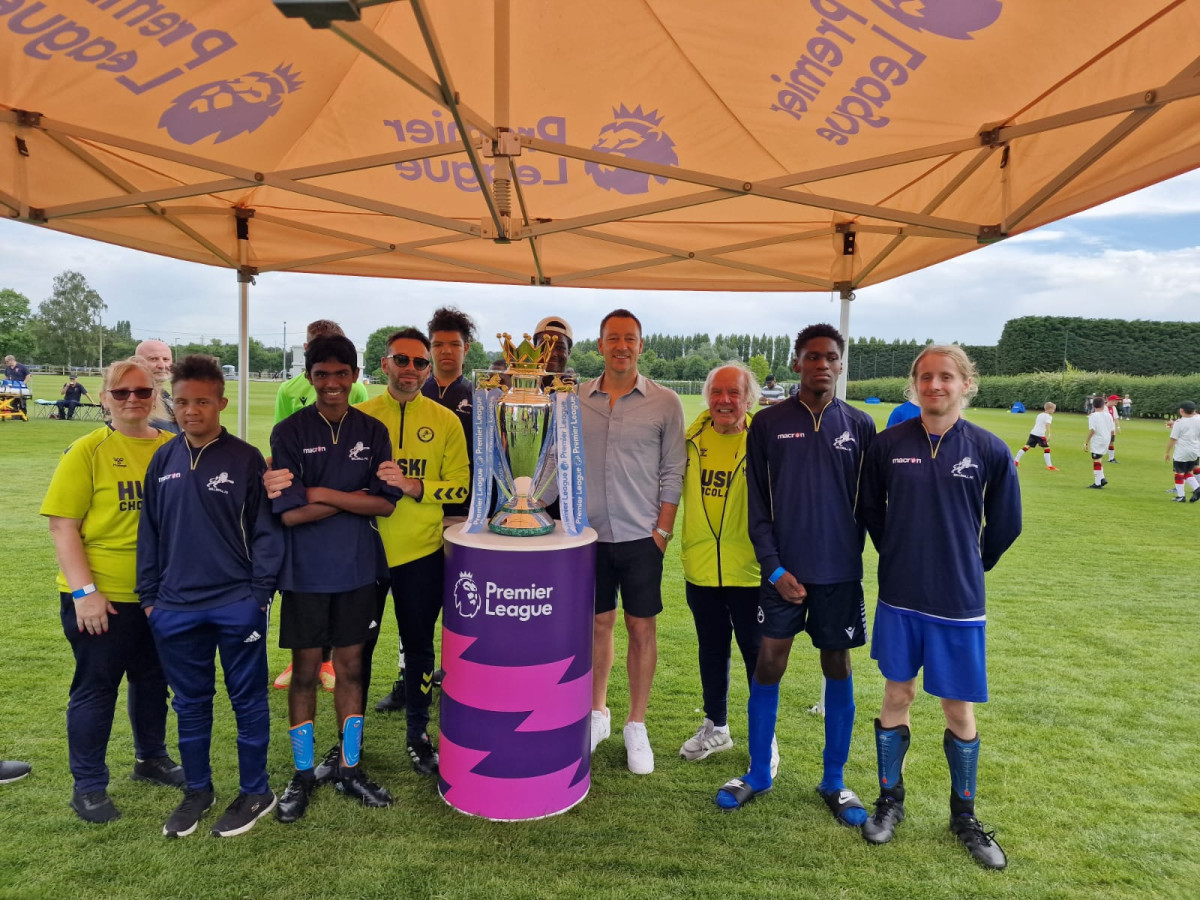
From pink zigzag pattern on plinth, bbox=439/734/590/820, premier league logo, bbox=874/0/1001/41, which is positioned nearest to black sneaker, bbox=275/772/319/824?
pink zigzag pattern on plinth, bbox=439/734/590/820

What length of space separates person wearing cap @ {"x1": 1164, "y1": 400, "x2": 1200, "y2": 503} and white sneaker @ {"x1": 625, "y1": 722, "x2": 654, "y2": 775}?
12.2 metres

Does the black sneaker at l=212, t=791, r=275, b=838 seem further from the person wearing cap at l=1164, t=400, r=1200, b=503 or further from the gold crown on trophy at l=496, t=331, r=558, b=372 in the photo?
the person wearing cap at l=1164, t=400, r=1200, b=503

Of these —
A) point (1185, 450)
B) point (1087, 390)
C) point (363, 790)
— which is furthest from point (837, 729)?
point (1087, 390)

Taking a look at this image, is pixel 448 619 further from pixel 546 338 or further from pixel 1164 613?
pixel 1164 613

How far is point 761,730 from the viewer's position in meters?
2.88

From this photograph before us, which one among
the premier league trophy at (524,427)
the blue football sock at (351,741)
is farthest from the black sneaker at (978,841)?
the blue football sock at (351,741)

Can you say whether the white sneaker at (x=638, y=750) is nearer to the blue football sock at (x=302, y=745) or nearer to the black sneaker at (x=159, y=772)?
the blue football sock at (x=302, y=745)

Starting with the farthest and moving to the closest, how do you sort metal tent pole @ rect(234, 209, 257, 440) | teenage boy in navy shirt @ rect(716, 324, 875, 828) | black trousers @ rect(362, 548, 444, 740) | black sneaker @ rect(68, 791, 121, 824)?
metal tent pole @ rect(234, 209, 257, 440), black trousers @ rect(362, 548, 444, 740), teenage boy in navy shirt @ rect(716, 324, 875, 828), black sneaker @ rect(68, 791, 121, 824)

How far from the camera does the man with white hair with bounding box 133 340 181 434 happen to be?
2.91 m

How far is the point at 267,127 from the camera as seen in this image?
310 cm

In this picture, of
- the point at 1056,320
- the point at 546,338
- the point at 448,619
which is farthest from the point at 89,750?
the point at 1056,320

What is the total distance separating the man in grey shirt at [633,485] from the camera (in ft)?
10.1

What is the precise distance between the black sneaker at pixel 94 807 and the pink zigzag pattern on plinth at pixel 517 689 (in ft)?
4.26

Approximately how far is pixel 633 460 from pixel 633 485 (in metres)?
0.11
